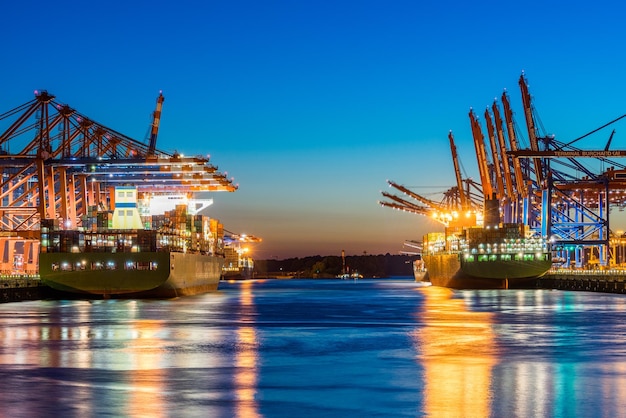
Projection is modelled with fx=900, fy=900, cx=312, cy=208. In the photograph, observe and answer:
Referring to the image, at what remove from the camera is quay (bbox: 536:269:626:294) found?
2987 inches

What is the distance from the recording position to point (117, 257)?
6134 centimetres

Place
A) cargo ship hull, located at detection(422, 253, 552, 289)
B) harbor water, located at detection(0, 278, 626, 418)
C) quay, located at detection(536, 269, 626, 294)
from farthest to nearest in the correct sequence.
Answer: cargo ship hull, located at detection(422, 253, 552, 289)
quay, located at detection(536, 269, 626, 294)
harbor water, located at detection(0, 278, 626, 418)

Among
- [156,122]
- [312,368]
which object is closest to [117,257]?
[156,122]

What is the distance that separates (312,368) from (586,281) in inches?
2561

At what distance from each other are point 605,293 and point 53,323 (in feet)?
172

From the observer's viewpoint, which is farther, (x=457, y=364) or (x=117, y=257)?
(x=117, y=257)

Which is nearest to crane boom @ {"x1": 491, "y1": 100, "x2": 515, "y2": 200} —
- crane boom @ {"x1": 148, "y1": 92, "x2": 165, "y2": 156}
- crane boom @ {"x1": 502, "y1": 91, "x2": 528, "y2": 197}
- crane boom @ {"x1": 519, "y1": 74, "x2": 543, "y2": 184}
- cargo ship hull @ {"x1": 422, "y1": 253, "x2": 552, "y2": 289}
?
crane boom @ {"x1": 502, "y1": 91, "x2": 528, "y2": 197}

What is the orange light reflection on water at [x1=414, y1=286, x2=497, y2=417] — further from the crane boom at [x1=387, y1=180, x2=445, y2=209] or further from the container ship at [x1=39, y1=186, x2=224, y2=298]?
the crane boom at [x1=387, y1=180, x2=445, y2=209]

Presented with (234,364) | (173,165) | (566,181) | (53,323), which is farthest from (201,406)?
(566,181)

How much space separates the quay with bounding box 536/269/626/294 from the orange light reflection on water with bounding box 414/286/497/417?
4105 cm

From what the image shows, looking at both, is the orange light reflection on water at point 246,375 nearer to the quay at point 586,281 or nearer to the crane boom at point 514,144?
the quay at point 586,281

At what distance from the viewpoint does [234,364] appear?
71.1 ft

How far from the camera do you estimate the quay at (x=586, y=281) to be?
249ft

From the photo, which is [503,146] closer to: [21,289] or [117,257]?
[117,257]
